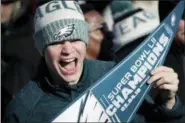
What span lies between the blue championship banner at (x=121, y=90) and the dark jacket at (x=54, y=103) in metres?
0.06

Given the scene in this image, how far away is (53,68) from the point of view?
196cm

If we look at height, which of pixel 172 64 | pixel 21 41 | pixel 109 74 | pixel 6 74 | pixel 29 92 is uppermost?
pixel 109 74

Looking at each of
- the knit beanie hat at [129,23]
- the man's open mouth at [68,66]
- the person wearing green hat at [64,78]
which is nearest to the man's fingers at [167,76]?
the person wearing green hat at [64,78]

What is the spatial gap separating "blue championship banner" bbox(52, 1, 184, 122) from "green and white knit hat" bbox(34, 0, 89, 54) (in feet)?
0.67

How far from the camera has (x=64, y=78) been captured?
6.33ft

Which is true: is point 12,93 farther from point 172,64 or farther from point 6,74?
point 172,64

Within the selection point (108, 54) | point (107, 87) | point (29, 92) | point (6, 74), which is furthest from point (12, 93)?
point (107, 87)

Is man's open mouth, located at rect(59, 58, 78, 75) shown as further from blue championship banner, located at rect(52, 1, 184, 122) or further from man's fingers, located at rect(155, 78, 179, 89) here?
man's fingers, located at rect(155, 78, 179, 89)

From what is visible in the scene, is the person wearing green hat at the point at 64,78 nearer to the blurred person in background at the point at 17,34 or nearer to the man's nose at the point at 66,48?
the man's nose at the point at 66,48

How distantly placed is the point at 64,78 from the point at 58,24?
0.22 m

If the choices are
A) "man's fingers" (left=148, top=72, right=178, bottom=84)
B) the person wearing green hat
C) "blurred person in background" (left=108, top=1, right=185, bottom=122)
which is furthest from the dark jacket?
"blurred person in background" (left=108, top=1, right=185, bottom=122)

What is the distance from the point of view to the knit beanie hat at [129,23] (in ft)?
10.3

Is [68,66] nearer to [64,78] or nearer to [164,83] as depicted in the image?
[64,78]

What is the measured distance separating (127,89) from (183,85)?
1.86 feet
